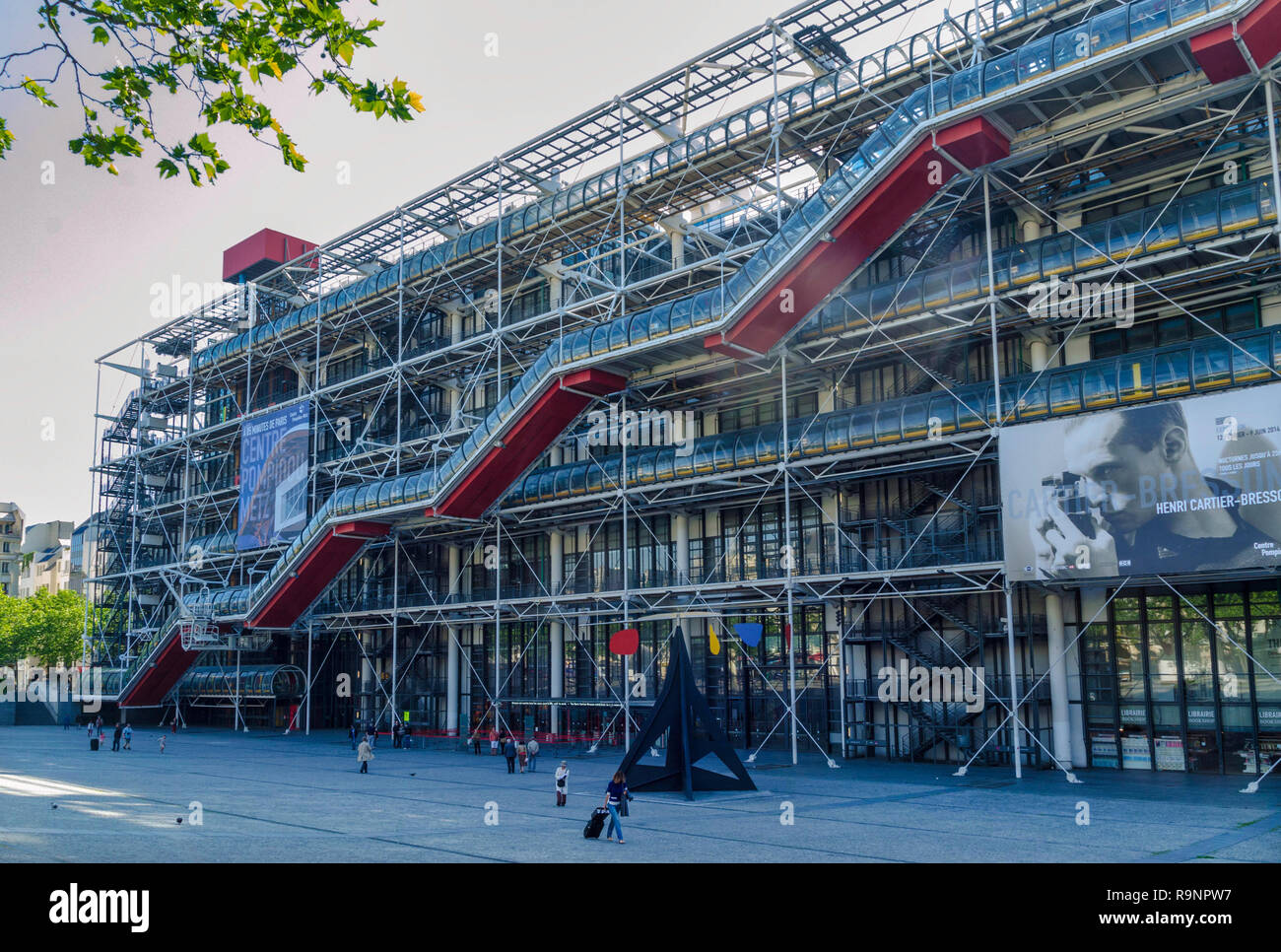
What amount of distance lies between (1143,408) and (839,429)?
7436 mm

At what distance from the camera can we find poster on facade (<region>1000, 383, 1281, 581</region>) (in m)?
20.8

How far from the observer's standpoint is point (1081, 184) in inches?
1054

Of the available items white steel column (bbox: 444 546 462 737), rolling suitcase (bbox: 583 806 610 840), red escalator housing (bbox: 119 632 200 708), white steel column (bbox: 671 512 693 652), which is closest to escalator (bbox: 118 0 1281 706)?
white steel column (bbox: 444 546 462 737)

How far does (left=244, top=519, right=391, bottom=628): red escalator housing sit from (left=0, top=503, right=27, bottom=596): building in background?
78.7m

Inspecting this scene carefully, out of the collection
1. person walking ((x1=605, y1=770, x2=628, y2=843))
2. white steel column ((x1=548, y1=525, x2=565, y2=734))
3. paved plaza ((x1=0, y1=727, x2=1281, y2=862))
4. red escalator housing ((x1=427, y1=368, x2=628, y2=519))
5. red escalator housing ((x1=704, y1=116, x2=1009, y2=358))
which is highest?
red escalator housing ((x1=704, y1=116, x2=1009, y2=358))

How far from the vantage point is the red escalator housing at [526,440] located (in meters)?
32.2

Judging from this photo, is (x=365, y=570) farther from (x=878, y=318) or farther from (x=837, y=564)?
(x=878, y=318)

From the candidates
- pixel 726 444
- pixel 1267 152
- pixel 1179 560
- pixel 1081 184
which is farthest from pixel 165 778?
pixel 1267 152

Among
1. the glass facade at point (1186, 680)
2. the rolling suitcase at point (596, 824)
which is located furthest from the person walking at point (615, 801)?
the glass facade at point (1186, 680)

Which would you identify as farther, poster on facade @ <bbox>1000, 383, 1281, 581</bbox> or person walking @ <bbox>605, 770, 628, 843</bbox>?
poster on facade @ <bbox>1000, 383, 1281, 581</bbox>

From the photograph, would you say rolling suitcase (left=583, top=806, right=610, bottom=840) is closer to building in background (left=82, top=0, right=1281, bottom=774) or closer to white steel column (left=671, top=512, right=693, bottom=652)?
building in background (left=82, top=0, right=1281, bottom=774)

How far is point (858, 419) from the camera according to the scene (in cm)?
2750

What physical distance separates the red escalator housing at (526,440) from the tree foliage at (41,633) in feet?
140

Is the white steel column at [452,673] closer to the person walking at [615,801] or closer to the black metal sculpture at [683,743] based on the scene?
the black metal sculpture at [683,743]
